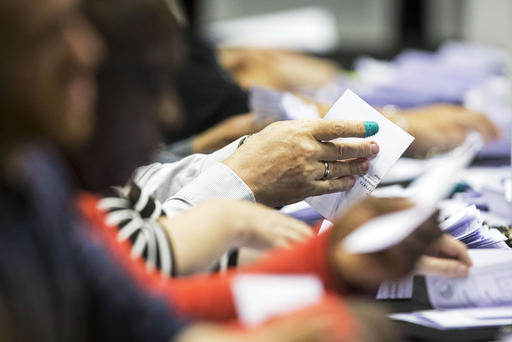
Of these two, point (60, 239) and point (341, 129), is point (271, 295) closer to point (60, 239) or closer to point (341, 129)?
point (60, 239)

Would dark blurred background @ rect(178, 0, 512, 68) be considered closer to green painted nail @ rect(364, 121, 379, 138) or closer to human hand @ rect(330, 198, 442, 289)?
green painted nail @ rect(364, 121, 379, 138)

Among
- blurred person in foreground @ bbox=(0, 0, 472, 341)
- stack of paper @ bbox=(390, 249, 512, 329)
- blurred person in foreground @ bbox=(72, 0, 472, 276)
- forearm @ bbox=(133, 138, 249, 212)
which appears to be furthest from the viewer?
forearm @ bbox=(133, 138, 249, 212)

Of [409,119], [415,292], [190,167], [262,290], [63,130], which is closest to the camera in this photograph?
[63,130]

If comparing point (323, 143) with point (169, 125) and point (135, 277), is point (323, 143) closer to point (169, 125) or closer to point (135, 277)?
point (169, 125)

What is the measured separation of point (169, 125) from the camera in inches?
35.8

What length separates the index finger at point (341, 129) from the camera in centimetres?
133

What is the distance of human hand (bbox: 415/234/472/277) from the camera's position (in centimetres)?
111

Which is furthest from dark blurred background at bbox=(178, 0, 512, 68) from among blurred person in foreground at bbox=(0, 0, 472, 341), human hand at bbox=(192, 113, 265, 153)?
blurred person in foreground at bbox=(0, 0, 472, 341)

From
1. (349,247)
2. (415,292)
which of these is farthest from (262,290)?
(415,292)

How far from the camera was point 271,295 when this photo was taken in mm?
856

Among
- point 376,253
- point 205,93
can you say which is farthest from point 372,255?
point 205,93

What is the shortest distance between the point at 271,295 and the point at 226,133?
38.0 inches

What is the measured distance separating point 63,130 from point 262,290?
10.7 inches

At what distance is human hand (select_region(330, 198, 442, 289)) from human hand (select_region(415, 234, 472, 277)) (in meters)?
0.17
